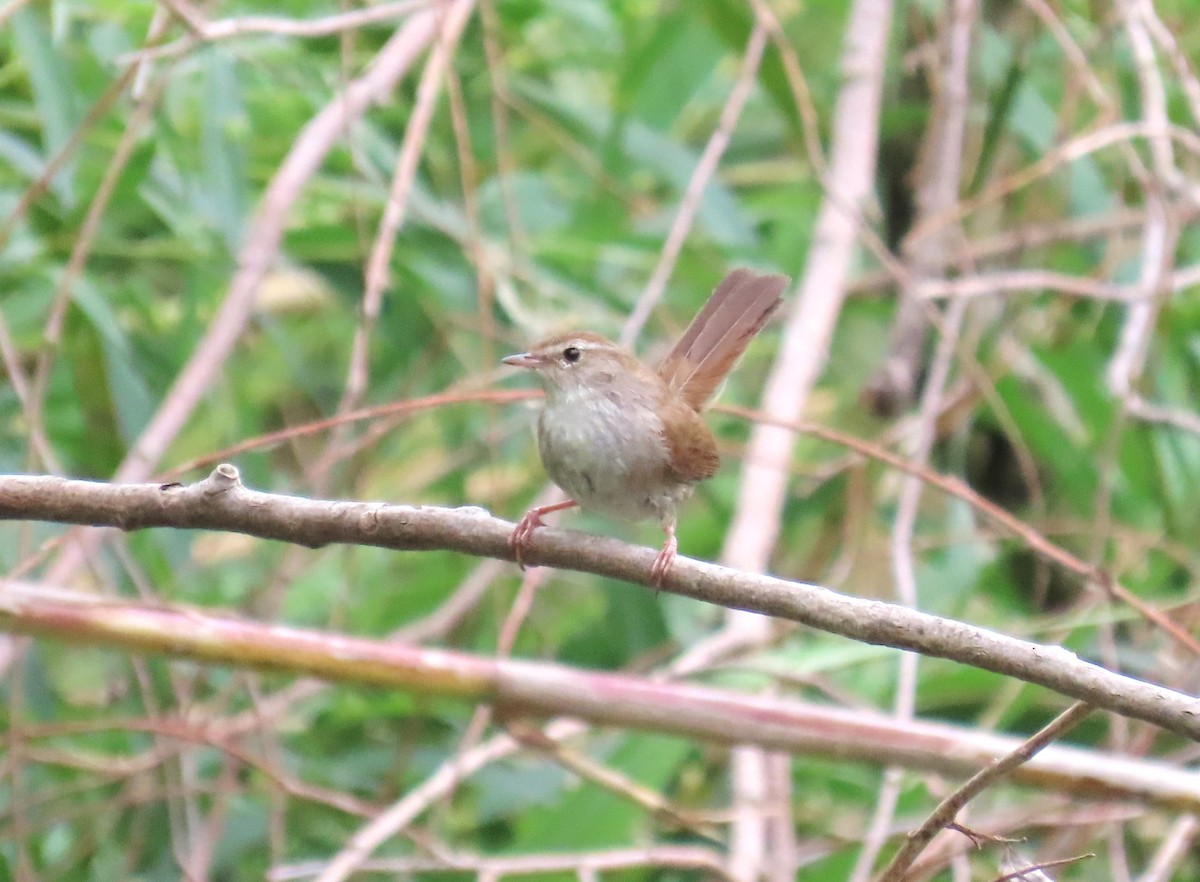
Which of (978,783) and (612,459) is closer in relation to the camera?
(978,783)

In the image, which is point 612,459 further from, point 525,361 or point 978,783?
point 978,783

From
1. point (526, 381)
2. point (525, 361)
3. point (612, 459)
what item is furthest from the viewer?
point (526, 381)

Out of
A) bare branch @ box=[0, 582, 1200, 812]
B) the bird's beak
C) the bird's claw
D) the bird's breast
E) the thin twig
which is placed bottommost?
the thin twig

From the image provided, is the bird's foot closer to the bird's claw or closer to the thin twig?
the bird's claw

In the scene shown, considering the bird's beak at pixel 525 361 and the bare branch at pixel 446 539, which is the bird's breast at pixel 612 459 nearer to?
the bird's beak at pixel 525 361

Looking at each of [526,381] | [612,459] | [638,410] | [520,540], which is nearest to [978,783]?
[520,540]

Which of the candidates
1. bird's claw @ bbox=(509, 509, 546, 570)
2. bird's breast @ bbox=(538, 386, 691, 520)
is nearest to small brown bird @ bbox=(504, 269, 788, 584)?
bird's breast @ bbox=(538, 386, 691, 520)
